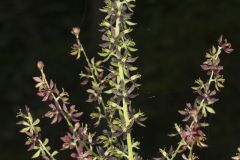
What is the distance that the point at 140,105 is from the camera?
7641 mm

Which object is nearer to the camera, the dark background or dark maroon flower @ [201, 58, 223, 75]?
dark maroon flower @ [201, 58, 223, 75]

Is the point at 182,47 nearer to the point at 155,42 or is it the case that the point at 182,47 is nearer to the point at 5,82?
the point at 155,42

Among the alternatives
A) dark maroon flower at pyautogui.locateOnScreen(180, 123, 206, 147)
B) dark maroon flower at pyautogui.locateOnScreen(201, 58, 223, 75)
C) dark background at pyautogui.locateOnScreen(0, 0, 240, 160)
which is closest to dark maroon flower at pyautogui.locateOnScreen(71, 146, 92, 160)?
dark maroon flower at pyautogui.locateOnScreen(180, 123, 206, 147)

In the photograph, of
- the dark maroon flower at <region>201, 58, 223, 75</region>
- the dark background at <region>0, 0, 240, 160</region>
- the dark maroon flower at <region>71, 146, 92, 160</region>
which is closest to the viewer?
the dark maroon flower at <region>71, 146, 92, 160</region>

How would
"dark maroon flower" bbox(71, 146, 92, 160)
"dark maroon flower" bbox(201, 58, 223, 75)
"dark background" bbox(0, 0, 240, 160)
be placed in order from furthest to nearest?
"dark background" bbox(0, 0, 240, 160), "dark maroon flower" bbox(201, 58, 223, 75), "dark maroon flower" bbox(71, 146, 92, 160)

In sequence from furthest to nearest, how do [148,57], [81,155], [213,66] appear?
1. [148,57]
2. [213,66]
3. [81,155]

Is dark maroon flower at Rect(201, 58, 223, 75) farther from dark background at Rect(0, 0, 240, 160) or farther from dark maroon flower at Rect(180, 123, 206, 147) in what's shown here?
dark background at Rect(0, 0, 240, 160)

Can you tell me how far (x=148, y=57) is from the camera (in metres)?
9.08

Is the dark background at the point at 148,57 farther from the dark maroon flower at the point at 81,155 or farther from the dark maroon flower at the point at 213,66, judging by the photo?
the dark maroon flower at the point at 81,155

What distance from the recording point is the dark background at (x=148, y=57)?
7.61 meters

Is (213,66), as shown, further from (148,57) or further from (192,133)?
(148,57)

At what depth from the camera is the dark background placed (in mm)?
7605

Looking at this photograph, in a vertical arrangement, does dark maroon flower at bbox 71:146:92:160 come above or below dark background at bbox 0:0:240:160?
above

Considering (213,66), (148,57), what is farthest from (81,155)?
(148,57)
